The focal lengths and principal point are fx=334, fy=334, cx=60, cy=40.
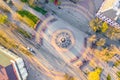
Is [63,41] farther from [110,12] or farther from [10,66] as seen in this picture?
[10,66]

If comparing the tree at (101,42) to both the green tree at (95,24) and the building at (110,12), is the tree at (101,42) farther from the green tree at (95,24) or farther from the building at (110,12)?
the building at (110,12)

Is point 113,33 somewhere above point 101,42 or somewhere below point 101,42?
above

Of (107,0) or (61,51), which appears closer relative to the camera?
(107,0)

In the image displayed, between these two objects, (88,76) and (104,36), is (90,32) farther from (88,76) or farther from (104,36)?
(88,76)

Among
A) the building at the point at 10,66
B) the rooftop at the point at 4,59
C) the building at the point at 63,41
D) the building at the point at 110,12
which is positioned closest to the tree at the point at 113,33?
the building at the point at 110,12

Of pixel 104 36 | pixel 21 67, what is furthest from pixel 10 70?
pixel 104 36

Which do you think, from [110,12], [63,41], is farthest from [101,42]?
[63,41]
